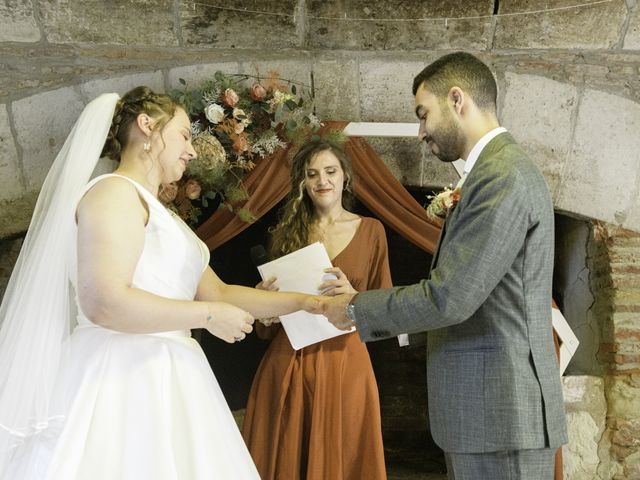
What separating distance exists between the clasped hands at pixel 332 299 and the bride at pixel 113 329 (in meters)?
0.41

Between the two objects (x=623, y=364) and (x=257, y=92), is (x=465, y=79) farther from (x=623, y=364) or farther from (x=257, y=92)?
(x=623, y=364)

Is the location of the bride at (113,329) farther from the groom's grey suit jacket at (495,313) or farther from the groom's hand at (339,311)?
the groom's grey suit jacket at (495,313)

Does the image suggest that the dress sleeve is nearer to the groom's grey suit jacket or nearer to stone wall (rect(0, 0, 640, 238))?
stone wall (rect(0, 0, 640, 238))

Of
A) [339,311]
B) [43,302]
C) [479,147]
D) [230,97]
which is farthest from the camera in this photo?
[230,97]

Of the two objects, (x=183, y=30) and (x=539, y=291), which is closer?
(x=539, y=291)

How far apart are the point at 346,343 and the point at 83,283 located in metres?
1.52

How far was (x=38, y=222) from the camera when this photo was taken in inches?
94.4

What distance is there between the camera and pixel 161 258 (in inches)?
90.1

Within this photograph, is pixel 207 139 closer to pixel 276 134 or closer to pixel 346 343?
pixel 276 134

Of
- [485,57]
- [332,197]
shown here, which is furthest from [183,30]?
[485,57]

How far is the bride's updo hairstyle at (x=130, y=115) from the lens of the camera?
95.7 inches

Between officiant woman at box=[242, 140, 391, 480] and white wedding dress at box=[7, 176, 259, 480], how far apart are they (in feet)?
3.05

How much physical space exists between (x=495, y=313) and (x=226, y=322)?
83 centimetres

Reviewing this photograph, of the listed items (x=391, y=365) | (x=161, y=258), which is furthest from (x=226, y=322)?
(x=391, y=365)
